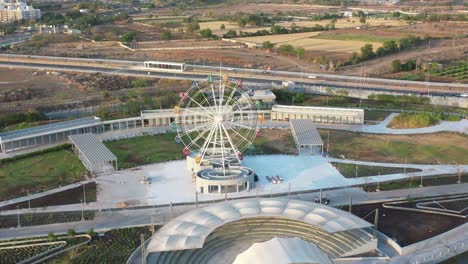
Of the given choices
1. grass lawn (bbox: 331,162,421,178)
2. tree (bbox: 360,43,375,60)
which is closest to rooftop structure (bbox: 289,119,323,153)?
grass lawn (bbox: 331,162,421,178)

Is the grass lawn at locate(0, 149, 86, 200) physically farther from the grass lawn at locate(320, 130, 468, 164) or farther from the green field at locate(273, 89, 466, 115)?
the green field at locate(273, 89, 466, 115)

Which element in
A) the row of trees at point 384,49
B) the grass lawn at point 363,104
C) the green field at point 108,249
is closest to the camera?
the green field at point 108,249

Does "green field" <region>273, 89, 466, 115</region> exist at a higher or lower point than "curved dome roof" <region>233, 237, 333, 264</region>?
lower

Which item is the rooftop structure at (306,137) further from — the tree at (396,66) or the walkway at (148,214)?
the tree at (396,66)

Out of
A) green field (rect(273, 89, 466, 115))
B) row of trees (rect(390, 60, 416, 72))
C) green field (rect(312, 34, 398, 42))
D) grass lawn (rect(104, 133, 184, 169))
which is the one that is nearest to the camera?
grass lawn (rect(104, 133, 184, 169))

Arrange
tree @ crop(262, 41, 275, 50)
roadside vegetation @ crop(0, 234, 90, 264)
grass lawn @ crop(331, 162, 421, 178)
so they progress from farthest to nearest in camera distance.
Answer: tree @ crop(262, 41, 275, 50) < grass lawn @ crop(331, 162, 421, 178) < roadside vegetation @ crop(0, 234, 90, 264)

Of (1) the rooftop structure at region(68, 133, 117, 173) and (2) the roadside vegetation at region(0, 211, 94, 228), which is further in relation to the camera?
(1) the rooftop structure at region(68, 133, 117, 173)

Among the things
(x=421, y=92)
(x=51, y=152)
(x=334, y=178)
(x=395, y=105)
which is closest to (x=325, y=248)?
(x=334, y=178)

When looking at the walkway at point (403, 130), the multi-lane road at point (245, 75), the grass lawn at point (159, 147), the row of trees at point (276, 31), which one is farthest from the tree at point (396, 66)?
the row of trees at point (276, 31)
